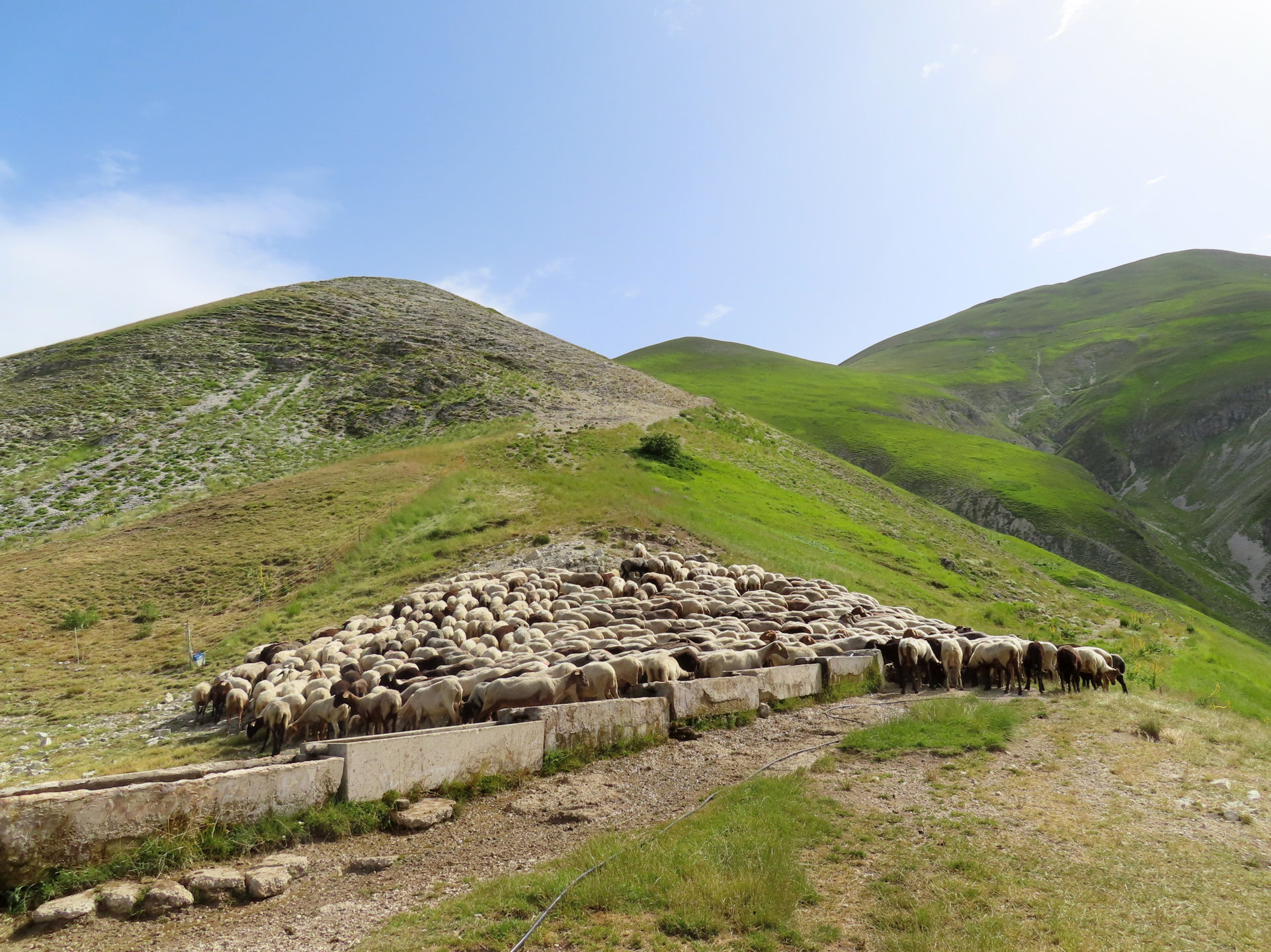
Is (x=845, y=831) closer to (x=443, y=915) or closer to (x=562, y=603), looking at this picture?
(x=443, y=915)

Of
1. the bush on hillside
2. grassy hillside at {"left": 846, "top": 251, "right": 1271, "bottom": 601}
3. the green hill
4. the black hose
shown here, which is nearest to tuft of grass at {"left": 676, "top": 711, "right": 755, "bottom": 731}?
the black hose

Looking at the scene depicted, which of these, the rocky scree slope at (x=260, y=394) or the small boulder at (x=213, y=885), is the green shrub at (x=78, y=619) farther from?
the small boulder at (x=213, y=885)

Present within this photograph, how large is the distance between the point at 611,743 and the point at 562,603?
419 inches

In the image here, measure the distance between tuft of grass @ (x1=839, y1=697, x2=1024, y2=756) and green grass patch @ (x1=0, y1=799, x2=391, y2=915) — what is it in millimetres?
7739

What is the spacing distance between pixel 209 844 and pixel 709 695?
28.2 ft

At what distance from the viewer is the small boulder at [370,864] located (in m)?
8.07

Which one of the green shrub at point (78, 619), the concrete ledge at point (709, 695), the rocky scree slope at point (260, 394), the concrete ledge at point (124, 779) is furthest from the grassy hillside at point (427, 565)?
the concrete ledge at point (709, 695)

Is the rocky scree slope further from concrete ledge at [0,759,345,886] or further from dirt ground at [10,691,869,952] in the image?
dirt ground at [10,691,869,952]

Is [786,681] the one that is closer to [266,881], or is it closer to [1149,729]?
[1149,729]

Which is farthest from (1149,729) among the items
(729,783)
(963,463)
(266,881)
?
(963,463)

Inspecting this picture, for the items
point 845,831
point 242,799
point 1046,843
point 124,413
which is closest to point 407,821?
point 242,799

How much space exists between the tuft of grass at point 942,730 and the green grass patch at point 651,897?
384cm

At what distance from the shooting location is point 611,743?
1207 cm

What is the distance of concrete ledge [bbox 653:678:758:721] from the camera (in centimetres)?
1342
